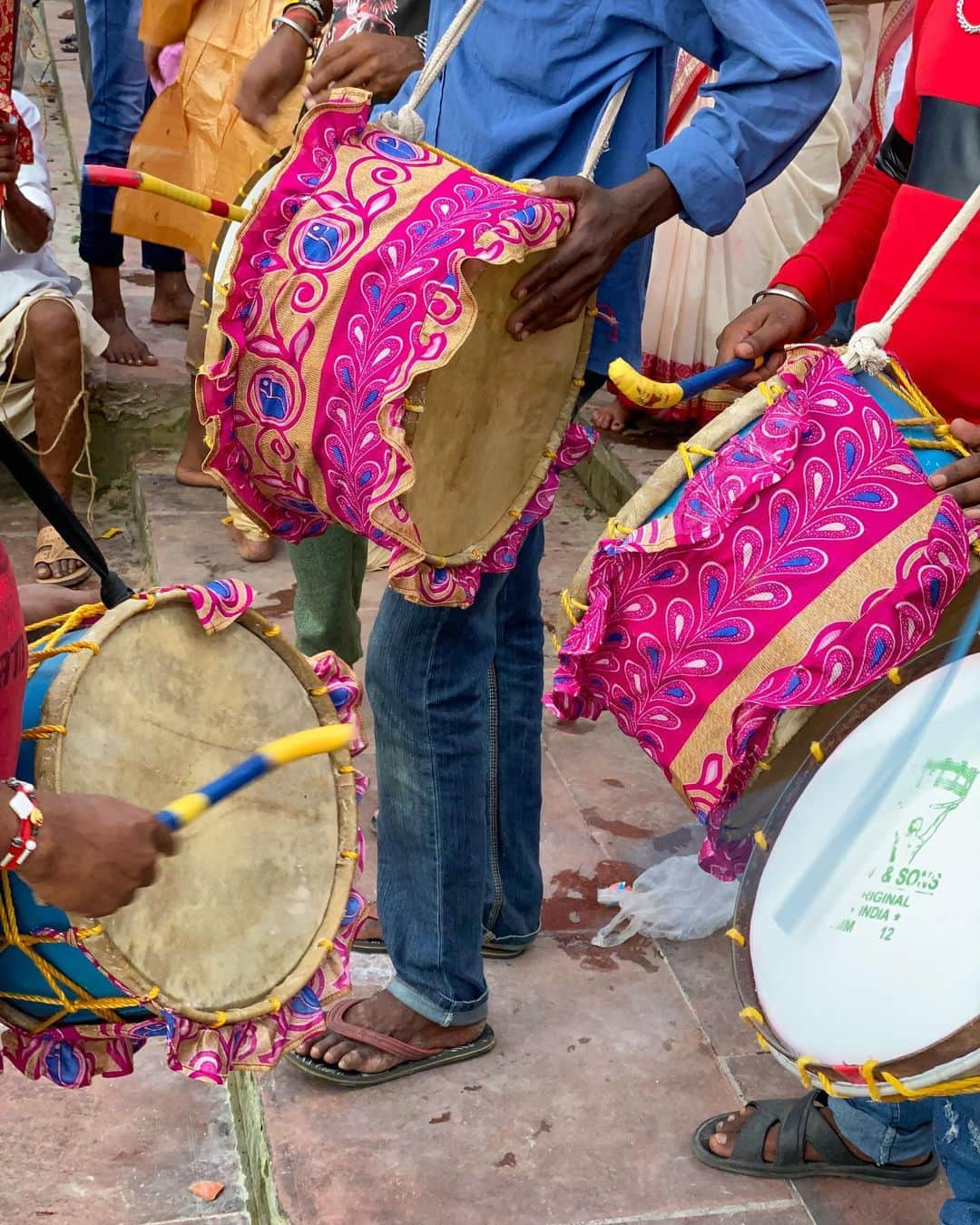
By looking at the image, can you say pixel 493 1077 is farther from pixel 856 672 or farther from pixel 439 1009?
pixel 856 672

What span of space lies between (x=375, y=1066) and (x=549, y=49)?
141 centimetres

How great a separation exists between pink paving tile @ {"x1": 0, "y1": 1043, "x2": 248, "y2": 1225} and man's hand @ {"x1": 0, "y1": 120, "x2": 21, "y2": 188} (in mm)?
2341

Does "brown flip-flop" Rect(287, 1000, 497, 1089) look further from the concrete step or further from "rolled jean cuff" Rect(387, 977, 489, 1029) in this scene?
the concrete step

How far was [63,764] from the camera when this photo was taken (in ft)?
4.77

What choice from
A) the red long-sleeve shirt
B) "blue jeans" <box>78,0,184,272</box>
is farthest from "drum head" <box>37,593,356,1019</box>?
"blue jeans" <box>78,0,184,272</box>

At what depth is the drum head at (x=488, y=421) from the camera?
1.79 m

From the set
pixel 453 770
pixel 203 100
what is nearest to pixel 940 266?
pixel 453 770

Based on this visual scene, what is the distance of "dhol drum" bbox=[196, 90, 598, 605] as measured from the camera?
167cm

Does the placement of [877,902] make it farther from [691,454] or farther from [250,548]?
[250,548]

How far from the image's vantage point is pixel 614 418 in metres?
4.51

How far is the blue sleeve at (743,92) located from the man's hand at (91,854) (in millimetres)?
1030

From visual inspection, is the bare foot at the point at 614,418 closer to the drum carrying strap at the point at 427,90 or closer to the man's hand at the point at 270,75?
the man's hand at the point at 270,75

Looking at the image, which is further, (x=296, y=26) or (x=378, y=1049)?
(x=296, y=26)

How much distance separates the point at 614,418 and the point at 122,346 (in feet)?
5.45
